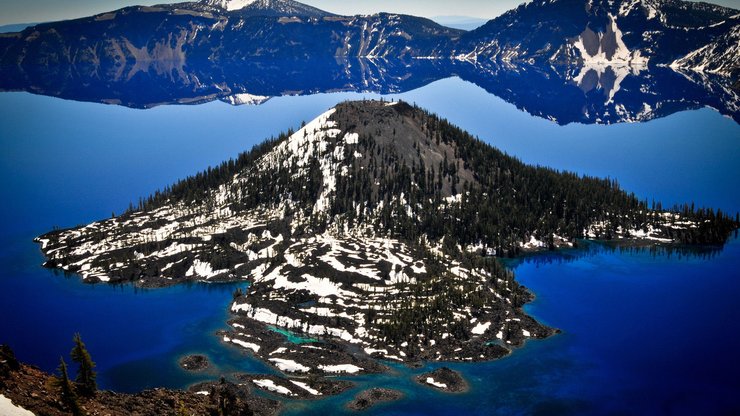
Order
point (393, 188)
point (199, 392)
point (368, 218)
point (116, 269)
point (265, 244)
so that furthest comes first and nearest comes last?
point (393, 188), point (368, 218), point (265, 244), point (116, 269), point (199, 392)

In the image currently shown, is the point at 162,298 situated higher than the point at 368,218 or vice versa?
the point at 368,218

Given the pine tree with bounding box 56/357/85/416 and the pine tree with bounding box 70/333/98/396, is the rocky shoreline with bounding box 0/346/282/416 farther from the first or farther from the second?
the pine tree with bounding box 70/333/98/396

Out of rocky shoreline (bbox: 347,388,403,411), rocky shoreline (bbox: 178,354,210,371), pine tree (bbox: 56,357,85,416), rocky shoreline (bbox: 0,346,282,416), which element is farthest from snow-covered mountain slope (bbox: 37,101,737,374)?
pine tree (bbox: 56,357,85,416)

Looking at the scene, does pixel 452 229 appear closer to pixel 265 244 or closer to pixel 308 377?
pixel 265 244

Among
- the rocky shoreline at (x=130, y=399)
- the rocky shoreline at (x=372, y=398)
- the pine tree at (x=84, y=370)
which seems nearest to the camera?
the rocky shoreline at (x=130, y=399)

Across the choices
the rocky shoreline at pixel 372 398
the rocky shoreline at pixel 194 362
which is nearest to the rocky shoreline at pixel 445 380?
the rocky shoreline at pixel 372 398

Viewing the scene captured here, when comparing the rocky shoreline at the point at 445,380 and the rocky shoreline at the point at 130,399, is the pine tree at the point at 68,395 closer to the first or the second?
the rocky shoreline at the point at 130,399

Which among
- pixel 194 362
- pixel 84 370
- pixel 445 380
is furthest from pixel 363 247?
pixel 84 370

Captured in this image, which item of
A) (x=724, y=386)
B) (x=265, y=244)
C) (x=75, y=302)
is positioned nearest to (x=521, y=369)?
(x=724, y=386)
